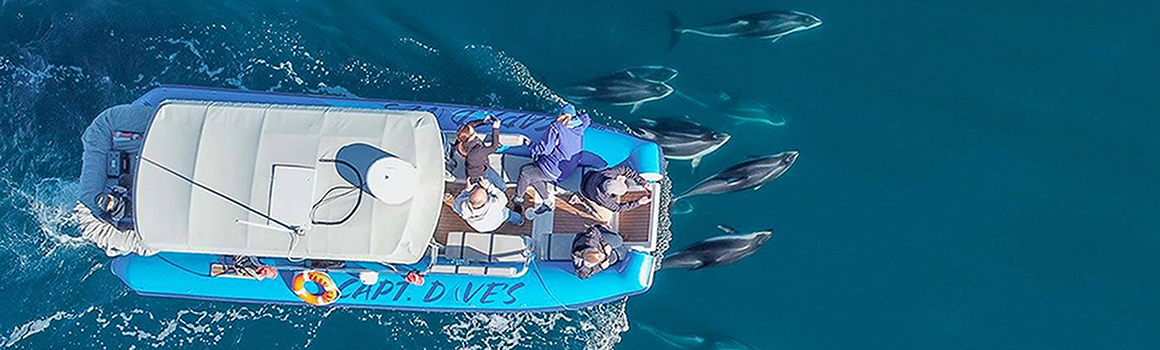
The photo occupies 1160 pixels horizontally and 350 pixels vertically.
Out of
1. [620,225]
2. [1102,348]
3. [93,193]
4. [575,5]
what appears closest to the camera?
[93,193]

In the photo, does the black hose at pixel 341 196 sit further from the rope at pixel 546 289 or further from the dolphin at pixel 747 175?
the dolphin at pixel 747 175

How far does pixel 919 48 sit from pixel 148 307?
30.3 feet

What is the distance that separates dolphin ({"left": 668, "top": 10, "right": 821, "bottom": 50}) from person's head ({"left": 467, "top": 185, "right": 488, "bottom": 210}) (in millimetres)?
3847

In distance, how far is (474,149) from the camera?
7.64m

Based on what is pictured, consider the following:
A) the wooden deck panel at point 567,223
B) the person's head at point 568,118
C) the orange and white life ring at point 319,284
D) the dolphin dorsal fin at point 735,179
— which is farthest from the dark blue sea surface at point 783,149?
the person's head at point 568,118

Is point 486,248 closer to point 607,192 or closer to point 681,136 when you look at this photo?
point 607,192

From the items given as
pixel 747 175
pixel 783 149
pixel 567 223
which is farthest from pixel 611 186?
pixel 783 149

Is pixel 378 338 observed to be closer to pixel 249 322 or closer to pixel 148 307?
pixel 249 322

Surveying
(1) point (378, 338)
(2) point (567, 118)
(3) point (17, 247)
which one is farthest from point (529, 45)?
(3) point (17, 247)

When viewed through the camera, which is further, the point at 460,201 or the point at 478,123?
the point at 478,123

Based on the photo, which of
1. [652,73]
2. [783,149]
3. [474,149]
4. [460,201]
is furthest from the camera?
[652,73]

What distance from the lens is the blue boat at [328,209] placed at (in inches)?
277

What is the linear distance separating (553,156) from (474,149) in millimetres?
740

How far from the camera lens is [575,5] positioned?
10039mm
